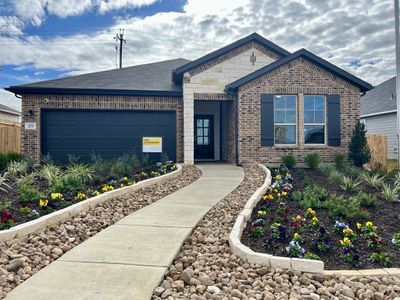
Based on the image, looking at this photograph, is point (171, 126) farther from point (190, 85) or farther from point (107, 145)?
point (107, 145)

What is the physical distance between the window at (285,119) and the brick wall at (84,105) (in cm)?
366

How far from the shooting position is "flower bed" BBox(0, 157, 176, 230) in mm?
4867

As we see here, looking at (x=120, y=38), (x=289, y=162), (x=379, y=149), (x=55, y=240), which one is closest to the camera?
(x=55, y=240)

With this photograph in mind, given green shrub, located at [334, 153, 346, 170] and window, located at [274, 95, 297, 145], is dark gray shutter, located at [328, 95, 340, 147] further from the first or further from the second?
window, located at [274, 95, 297, 145]

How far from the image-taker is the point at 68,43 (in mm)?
23750

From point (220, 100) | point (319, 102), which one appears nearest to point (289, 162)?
point (319, 102)

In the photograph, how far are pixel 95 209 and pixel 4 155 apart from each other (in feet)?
21.7

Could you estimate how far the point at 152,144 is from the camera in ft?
40.8

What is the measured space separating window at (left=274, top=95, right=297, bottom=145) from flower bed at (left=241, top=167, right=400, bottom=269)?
5105mm

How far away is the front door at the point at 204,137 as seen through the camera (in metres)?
14.5

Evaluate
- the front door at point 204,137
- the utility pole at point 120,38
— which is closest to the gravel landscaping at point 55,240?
the front door at point 204,137

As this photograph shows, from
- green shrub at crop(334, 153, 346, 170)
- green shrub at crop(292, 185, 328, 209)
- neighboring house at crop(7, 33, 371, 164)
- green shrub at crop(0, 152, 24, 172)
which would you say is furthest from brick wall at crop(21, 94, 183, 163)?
green shrub at crop(292, 185, 328, 209)

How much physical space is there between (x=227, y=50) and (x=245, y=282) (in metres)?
10.7

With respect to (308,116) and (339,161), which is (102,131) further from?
(339,161)
